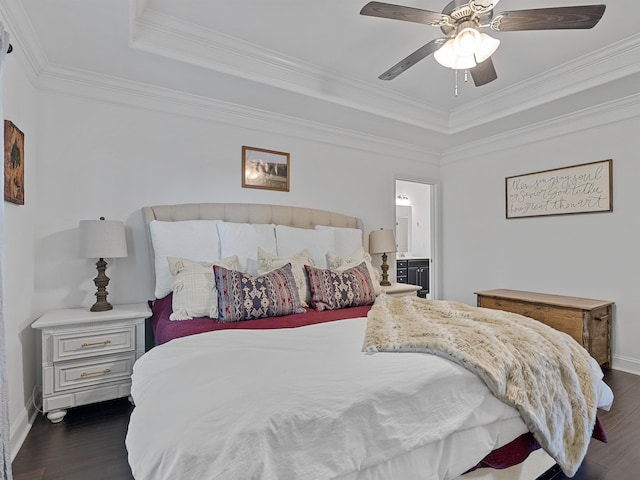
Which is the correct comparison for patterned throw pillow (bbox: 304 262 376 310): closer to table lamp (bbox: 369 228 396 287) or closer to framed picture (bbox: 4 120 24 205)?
table lamp (bbox: 369 228 396 287)

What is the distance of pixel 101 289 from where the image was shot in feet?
8.54

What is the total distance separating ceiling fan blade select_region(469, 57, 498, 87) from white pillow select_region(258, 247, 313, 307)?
1790 mm

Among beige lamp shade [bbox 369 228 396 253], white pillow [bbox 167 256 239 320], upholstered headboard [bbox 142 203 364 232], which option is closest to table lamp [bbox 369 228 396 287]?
beige lamp shade [bbox 369 228 396 253]

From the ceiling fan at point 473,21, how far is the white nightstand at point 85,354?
247cm

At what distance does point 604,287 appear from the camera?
338 cm

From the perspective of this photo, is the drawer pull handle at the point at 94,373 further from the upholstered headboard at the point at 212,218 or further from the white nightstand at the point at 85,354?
the upholstered headboard at the point at 212,218

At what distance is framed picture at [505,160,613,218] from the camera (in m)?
3.40

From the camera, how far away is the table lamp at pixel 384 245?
3.89m

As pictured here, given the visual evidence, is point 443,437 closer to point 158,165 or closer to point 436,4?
point 436,4

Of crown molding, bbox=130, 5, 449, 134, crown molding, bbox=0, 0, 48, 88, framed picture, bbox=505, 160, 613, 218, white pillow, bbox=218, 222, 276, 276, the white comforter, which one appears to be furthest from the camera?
framed picture, bbox=505, 160, 613, 218

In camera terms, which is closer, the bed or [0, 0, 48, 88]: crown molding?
the bed

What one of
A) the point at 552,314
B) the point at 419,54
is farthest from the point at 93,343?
the point at 552,314

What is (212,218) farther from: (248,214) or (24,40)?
(24,40)

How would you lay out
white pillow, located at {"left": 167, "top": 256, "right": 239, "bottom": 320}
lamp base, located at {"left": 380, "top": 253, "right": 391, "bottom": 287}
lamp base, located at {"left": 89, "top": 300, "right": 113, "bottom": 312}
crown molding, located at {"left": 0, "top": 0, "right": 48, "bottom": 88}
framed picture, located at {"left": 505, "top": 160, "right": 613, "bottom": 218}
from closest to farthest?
crown molding, located at {"left": 0, "top": 0, "right": 48, "bottom": 88} → white pillow, located at {"left": 167, "top": 256, "right": 239, "bottom": 320} → lamp base, located at {"left": 89, "top": 300, "right": 113, "bottom": 312} → framed picture, located at {"left": 505, "top": 160, "right": 613, "bottom": 218} → lamp base, located at {"left": 380, "top": 253, "right": 391, "bottom": 287}
